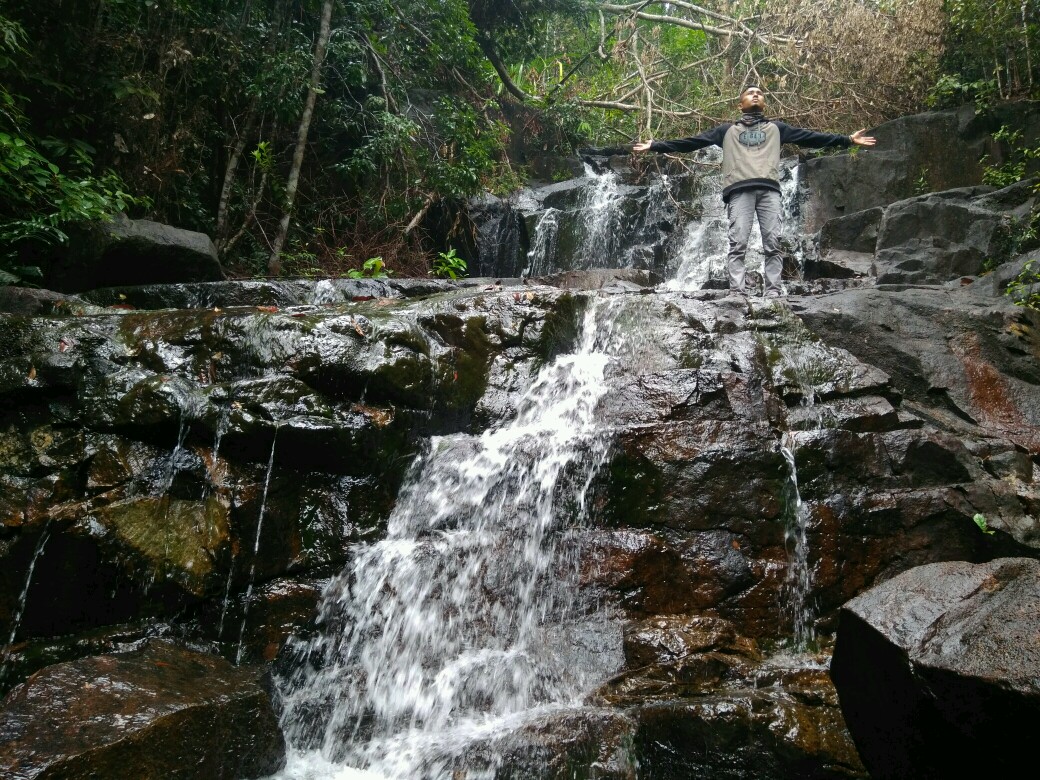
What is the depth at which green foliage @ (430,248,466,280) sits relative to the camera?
33.5 ft

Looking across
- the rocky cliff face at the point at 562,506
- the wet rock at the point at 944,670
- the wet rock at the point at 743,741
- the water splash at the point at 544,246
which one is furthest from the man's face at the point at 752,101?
the wet rock at the point at 743,741

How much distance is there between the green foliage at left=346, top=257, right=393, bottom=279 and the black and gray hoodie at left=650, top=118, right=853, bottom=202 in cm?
424

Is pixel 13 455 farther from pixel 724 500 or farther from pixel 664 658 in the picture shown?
pixel 724 500

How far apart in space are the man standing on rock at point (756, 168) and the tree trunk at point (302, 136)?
4.79 metres

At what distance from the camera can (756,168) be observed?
6.98m

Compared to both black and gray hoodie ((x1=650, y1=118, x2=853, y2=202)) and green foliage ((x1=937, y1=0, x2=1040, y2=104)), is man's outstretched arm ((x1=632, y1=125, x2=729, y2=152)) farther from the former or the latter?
green foliage ((x1=937, y1=0, x2=1040, y2=104))

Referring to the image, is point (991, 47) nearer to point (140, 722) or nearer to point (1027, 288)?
point (1027, 288)

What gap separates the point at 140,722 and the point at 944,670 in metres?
3.21

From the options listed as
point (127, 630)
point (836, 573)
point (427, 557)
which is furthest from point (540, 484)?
point (127, 630)

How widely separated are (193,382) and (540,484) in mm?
2562

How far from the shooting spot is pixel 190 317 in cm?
511

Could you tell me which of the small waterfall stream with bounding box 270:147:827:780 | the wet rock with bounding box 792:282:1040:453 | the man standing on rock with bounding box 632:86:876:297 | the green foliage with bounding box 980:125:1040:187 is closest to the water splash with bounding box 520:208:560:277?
the man standing on rock with bounding box 632:86:876:297

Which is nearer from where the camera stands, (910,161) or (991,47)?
(991,47)

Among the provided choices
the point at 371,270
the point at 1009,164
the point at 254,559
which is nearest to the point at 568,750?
the point at 254,559
